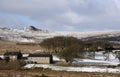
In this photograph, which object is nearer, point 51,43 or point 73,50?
point 73,50

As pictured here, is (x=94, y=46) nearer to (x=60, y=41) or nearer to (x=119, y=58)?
(x=60, y=41)

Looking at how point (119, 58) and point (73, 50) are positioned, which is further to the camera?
point (119, 58)

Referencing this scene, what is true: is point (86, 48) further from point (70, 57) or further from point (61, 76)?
point (61, 76)

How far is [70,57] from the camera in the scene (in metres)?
75.8

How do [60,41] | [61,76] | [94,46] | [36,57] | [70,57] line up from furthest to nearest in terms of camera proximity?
[94,46], [60,41], [36,57], [70,57], [61,76]

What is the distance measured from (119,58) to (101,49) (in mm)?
35769

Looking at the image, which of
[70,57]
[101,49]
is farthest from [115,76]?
[101,49]

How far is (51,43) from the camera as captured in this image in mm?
114688

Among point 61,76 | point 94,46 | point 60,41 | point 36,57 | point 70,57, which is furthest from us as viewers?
point 94,46

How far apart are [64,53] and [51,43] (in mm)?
38160

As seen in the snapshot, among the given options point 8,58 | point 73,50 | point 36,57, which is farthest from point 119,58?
point 8,58

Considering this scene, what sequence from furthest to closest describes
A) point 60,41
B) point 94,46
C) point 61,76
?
point 94,46 < point 60,41 < point 61,76


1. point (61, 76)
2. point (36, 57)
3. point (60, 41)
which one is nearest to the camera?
point (61, 76)

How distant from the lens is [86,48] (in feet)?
402
